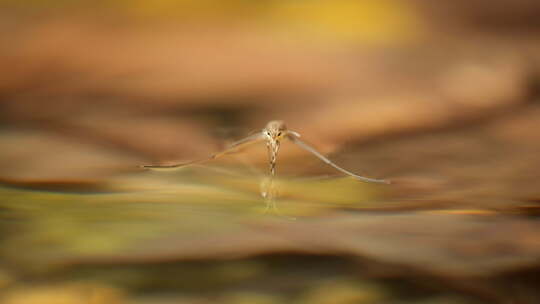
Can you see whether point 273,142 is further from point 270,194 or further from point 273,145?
point 270,194

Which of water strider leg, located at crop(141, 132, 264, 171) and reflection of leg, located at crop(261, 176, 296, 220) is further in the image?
water strider leg, located at crop(141, 132, 264, 171)

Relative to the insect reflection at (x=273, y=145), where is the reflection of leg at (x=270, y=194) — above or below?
below

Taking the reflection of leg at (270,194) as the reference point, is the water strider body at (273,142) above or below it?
above

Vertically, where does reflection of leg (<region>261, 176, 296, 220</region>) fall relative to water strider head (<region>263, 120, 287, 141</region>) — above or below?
below

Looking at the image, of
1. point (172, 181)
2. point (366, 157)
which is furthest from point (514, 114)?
point (172, 181)

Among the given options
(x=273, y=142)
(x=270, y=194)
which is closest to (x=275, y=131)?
(x=273, y=142)

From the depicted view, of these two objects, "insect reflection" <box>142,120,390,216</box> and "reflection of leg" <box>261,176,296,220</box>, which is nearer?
"reflection of leg" <box>261,176,296,220</box>

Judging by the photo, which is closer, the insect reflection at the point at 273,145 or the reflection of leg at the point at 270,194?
the reflection of leg at the point at 270,194

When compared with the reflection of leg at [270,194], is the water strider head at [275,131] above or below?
above

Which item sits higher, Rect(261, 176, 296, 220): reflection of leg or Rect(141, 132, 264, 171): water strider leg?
Rect(141, 132, 264, 171): water strider leg

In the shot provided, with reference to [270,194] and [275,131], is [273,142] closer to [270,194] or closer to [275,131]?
[275,131]

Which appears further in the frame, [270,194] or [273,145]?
[273,145]

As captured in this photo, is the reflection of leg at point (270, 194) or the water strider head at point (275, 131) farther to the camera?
the water strider head at point (275, 131)
